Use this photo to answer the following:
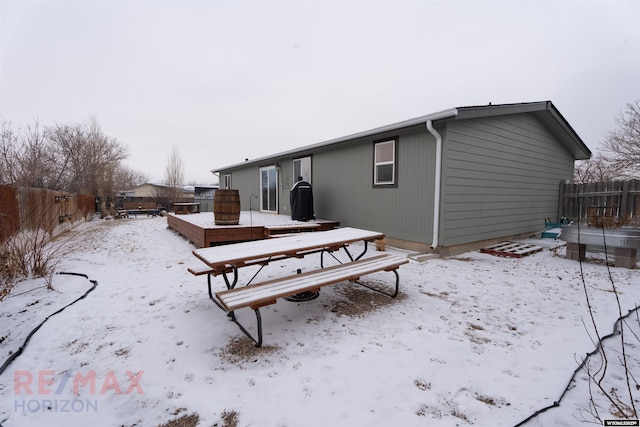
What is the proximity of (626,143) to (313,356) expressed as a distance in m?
17.1

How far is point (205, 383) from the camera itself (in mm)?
1831

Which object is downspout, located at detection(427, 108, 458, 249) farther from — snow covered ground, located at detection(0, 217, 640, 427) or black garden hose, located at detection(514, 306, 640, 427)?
black garden hose, located at detection(514, 306, 640, 427)

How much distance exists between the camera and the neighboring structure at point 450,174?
17.6 ft

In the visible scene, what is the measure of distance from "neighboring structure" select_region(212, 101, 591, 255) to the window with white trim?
0.02 m

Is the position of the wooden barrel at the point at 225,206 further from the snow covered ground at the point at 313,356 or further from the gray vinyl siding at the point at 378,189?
the gray vinyl siding at the point at 378,189

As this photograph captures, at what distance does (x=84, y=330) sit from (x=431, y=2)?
12.3m

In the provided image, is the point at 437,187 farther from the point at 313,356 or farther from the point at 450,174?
the point at 313,356

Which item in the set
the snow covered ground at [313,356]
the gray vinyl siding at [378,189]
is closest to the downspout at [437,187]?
the gray vinyl siding at [378,189]

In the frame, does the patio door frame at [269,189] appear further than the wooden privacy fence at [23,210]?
Yes

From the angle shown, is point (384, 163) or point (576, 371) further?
point (384, 163)

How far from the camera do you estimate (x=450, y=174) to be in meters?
5.30

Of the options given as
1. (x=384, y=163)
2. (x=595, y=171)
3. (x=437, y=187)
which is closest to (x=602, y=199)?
(x=437, y=187)

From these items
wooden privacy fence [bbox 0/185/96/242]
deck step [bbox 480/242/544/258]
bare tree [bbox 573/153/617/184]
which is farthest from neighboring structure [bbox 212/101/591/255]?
bare tree [bbox 573/153/617/184]

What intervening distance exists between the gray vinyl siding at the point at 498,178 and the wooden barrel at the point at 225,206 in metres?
4.65
